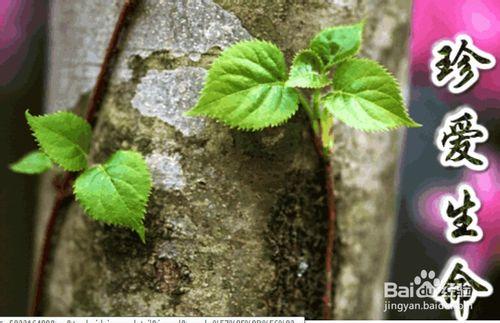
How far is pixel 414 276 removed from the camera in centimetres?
88

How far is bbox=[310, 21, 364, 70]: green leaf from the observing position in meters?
0.64

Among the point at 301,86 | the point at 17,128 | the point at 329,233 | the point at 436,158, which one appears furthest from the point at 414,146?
the point at 17,128

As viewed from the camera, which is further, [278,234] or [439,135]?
[439,135]

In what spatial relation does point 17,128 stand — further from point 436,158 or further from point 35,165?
point 436,158

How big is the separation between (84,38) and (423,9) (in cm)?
83

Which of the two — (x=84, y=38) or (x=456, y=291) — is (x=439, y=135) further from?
(x=84, y=38)

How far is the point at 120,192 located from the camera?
2.01 feet

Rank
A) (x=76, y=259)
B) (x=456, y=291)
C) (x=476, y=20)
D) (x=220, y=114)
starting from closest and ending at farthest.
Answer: (x=220, y=114) < (x=76, y=259) < (x=456, y=291) < (x=476, y=20)

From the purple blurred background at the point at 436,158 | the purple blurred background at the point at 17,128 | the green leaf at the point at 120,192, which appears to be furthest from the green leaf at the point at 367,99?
the purple blurred background at the point at 17,128

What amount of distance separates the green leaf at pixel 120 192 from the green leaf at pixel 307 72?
0.20 m

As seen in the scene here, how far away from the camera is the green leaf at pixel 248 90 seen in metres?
0.59

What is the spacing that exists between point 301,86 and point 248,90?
2.4 inches

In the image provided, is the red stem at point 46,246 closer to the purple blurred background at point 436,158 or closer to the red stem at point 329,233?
the red stem at point 329,233

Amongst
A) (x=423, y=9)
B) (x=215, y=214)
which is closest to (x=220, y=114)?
(x=215, y=214)
